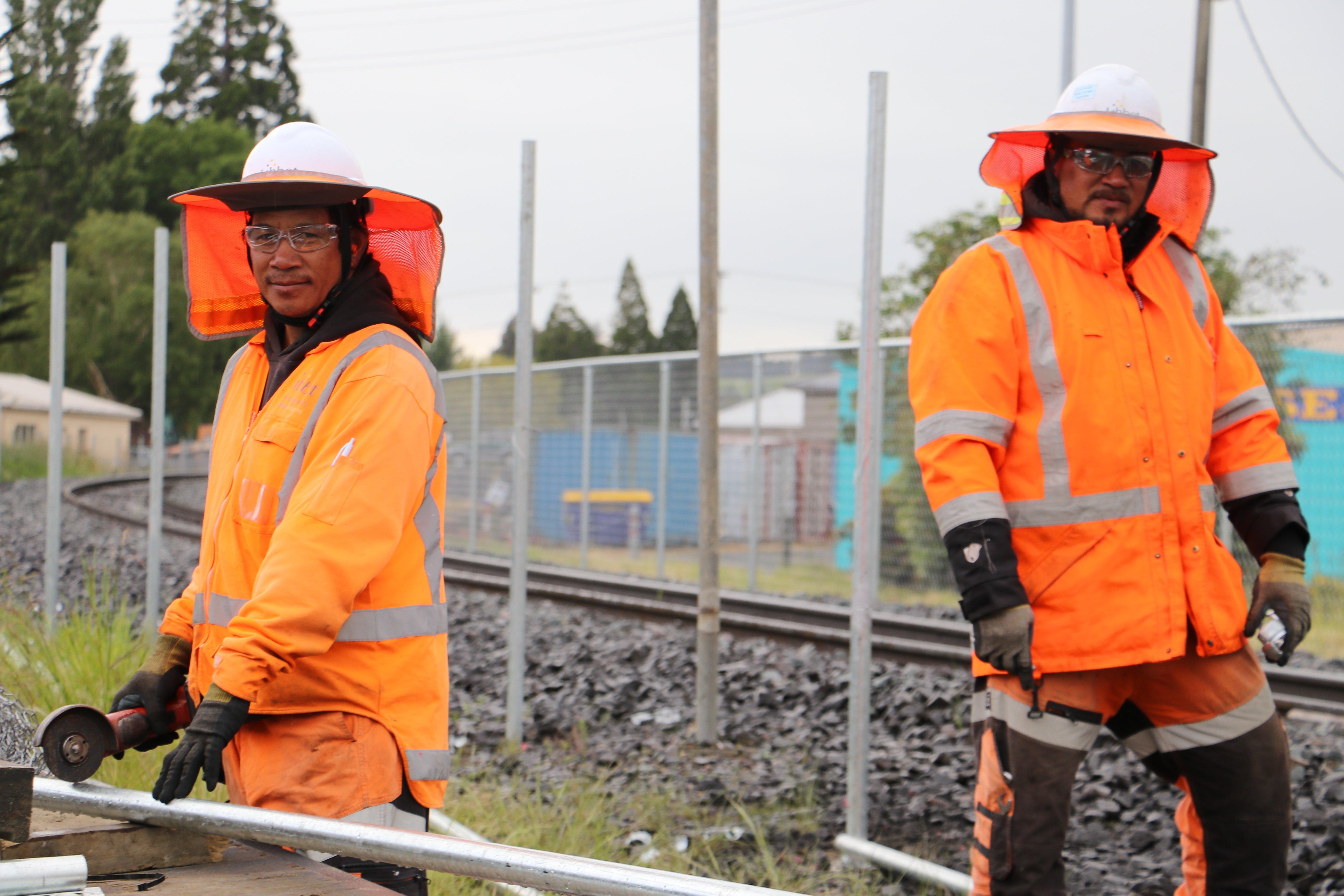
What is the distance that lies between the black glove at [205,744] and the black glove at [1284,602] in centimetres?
231

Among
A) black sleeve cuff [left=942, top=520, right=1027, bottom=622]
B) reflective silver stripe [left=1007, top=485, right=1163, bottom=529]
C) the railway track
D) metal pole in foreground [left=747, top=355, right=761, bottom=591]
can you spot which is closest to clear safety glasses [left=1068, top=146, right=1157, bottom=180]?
reflective silver stripe [left=1007, top=485, right=1163, bottom=529]

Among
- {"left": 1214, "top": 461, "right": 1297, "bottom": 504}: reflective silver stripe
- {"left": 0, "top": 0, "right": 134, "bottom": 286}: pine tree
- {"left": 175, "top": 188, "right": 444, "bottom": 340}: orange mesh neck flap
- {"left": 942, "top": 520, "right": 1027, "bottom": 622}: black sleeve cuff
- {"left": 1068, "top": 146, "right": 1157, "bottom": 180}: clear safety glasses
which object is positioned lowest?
{"left": 942, "top": 520, "right": 1027, "bottom": 622}: black sleeve cuff

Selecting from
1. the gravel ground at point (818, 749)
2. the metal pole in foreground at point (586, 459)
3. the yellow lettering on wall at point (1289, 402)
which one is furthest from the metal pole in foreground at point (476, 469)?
the yellow lettering on wall at point (1289, 402)

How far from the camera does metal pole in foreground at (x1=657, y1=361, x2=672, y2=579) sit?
44.9 feet

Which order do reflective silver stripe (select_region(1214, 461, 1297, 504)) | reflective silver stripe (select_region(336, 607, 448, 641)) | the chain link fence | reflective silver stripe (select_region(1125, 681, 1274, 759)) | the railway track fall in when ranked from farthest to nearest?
the chain link fence
the railway track
reflective silver stripe (select_region(1214, 461, 1297, 504))
reflective silver stripe (select_region(1125, 681, 1274, 759))
reflective silver stripe (select_region(336, 607, 448, 641))

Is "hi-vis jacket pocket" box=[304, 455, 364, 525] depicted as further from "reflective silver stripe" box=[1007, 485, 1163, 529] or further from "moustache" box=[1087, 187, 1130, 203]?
"moustache" box=[1087, 187, 1130, 203]

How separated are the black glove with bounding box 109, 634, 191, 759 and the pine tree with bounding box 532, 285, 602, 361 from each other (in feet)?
237

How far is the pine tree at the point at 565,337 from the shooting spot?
75.6 metres

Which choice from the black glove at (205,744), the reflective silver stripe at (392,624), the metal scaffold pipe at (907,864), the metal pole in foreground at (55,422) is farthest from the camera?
the metal pole in foreground at (55,422)

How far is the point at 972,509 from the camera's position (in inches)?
104

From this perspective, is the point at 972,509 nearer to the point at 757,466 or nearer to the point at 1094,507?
the point at 1094,507

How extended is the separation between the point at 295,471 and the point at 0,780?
783 millimetres

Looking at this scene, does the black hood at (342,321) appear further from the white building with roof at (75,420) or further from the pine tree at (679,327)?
the pine tree at (679,327)

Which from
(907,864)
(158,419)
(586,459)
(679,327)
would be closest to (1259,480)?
(907,864)
